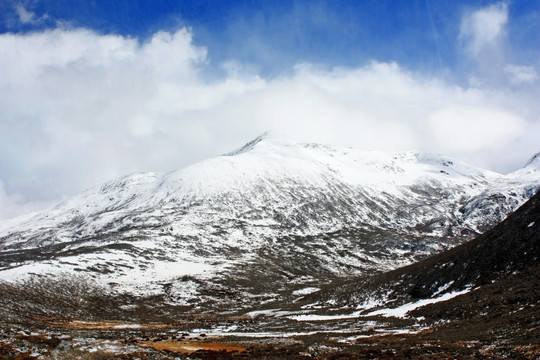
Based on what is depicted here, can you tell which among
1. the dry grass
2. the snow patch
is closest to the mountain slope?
the snow patch

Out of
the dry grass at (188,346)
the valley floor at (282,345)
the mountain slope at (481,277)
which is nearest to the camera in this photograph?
the valley floor at (282,345)

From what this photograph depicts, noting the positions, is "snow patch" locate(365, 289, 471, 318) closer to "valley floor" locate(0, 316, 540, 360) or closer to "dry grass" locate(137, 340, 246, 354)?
"valley floor" locate(0, 316, 540, 360)

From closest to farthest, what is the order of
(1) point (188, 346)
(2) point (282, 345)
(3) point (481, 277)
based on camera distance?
1. (2) point (282, 345)
2. (1) point (188, 346)
3. (3) point (481, 277)

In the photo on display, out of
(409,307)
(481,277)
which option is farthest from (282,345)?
(481,277)

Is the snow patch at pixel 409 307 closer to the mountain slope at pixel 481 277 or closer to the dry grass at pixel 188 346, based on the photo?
the mountain slope at pixel 481 277

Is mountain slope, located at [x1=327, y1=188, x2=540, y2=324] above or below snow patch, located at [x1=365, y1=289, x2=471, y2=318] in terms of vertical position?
above

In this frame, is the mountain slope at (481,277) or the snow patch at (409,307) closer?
the mountain slope at (481,277)

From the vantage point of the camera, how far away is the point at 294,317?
8231cm

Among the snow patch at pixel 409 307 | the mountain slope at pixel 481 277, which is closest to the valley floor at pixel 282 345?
the snow patch at pixel 409 307

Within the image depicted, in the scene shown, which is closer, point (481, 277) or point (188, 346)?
point (188, 346)

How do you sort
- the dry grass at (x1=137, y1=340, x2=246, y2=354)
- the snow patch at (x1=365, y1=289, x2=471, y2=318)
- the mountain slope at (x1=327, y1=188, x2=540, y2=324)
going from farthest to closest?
the snow patch at (x1=365, y1=289, x2=471, y2=318)
the mountain slope at (x1=327, y1=188, x2=540, y2=324)
the dry grass at (x1=137, y1=340, x2=246, y2=354)

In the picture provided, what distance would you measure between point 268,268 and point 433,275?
4054 inches

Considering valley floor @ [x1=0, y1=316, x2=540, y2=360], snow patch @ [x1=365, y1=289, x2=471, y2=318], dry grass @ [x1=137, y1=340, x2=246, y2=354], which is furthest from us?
snow patch @ [x1=365, y1=289, x2=471, y2=318]

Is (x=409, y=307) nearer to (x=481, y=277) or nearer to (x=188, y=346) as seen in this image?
(x=481, y=277)
